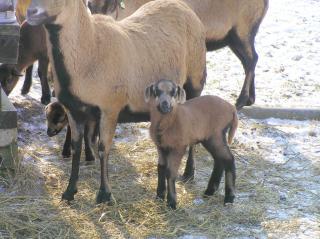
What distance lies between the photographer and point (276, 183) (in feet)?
19.6

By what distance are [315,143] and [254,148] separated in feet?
2.22

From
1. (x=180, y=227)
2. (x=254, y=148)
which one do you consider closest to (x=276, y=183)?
(x=254, y=148)

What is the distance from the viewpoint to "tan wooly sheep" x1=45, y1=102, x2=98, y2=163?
6262mm

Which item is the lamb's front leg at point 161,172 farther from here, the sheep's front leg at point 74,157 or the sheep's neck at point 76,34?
the sheep's neck at point 76,34

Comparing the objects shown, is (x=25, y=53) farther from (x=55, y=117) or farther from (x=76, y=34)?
(x=76, y=34)

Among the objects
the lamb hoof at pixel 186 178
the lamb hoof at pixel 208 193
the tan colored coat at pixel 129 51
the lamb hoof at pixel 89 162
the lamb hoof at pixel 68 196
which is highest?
the tan colored coat at pixel 129 51

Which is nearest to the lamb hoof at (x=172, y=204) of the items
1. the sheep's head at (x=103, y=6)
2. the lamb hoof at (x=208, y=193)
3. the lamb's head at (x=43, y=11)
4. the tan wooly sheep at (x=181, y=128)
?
the tan wooly sheep at (x=181, y=128)

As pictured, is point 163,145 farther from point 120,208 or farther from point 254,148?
point 254,148

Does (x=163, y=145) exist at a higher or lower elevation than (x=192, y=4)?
lower

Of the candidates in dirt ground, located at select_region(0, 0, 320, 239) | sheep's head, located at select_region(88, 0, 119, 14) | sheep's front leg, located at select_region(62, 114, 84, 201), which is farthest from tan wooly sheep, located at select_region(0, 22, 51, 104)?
sheep's front leg, located at select_region(62, 114, 84, 201)

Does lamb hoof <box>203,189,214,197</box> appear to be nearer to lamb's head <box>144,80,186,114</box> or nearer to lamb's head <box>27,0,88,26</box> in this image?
lamb's head <box>144,80,186,114</box>

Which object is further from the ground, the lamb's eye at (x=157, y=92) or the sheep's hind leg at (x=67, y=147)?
the lamb's eye at (x=157, y=92)

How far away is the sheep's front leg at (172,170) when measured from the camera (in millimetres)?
5164

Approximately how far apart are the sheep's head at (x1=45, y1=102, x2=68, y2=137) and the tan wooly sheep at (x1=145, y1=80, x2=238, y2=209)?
4.71 ft
